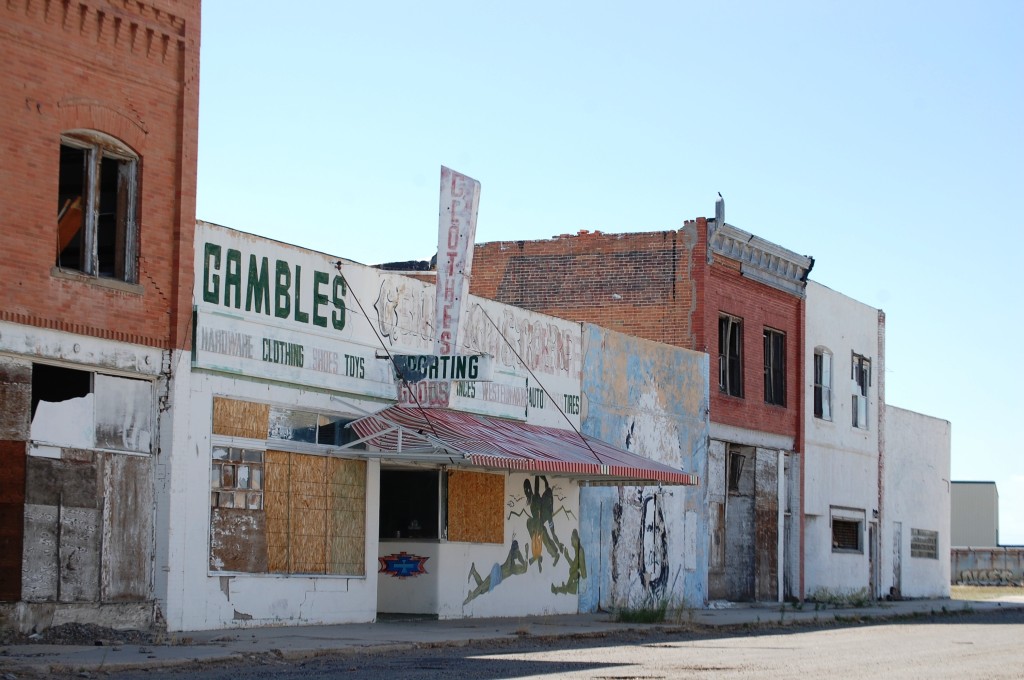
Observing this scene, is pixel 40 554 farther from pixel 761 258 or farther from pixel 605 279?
pixel 761 258

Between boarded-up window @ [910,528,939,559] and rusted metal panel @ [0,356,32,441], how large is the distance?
102ft

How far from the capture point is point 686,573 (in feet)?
97.2

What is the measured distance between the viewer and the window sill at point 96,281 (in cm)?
1692

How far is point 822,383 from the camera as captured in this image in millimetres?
37562

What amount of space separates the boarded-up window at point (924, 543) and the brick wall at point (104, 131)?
1143 inches

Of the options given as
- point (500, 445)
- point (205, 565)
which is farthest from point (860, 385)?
point (205, 565)

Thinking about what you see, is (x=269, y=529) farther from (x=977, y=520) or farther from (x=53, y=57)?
(x=977, y=520)

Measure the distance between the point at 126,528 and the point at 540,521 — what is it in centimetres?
937

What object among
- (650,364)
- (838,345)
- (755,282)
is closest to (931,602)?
(838,345)

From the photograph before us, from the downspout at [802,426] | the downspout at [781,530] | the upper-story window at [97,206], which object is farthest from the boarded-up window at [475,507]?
the downspout at [802,426]

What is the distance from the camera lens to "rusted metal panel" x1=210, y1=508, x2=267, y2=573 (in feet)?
61.2

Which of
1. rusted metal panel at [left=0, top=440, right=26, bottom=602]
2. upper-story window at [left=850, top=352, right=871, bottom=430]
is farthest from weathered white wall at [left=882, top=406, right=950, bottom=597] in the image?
rusted metal panel at [left=0, top=440, right=26, bottom=602]

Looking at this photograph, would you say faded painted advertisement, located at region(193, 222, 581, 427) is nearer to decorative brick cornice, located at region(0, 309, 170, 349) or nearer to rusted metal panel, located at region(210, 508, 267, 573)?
decorative brick cornice, located at region(0, 309, 170, 349)

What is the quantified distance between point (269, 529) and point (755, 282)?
17.2 meters
